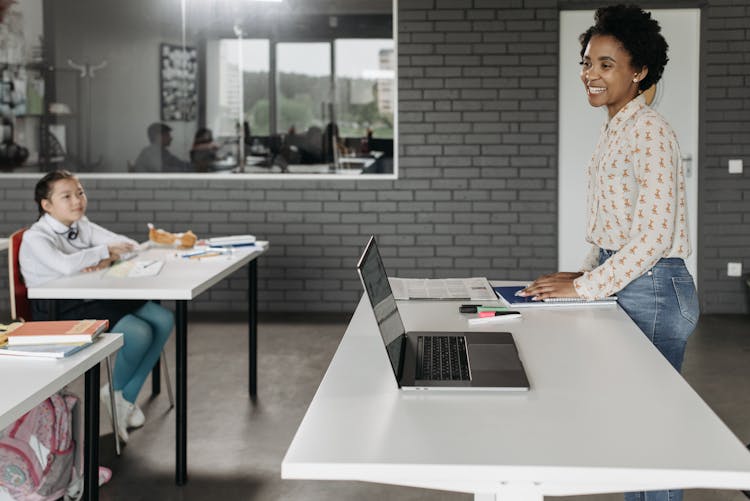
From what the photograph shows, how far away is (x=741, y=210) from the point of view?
5902mm

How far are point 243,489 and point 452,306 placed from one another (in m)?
1.16

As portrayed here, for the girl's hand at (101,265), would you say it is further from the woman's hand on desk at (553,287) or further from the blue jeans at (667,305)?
the blue jeans at (667,305)

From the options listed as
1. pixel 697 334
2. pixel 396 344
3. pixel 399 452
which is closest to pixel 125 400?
pixel 396 344

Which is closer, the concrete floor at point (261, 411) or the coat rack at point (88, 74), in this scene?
the concrete floor at point (261, 411)

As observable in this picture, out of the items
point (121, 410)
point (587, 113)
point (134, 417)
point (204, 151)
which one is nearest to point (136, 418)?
point (134, 417)

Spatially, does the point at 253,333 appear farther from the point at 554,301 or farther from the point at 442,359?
the point at 442,359

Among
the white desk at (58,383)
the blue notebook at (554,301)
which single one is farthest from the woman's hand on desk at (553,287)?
the white desk at (58,383)

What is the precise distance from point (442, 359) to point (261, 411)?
2287 mm

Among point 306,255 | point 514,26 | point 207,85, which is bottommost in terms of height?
point 306,255

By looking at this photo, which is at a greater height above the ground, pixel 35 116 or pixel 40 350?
pixel 35 116

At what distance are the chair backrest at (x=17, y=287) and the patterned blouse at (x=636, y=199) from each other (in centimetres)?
226

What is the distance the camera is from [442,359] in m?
1.88

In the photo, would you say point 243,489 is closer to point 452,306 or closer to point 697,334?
point 452,306

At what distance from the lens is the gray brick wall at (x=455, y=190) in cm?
588
